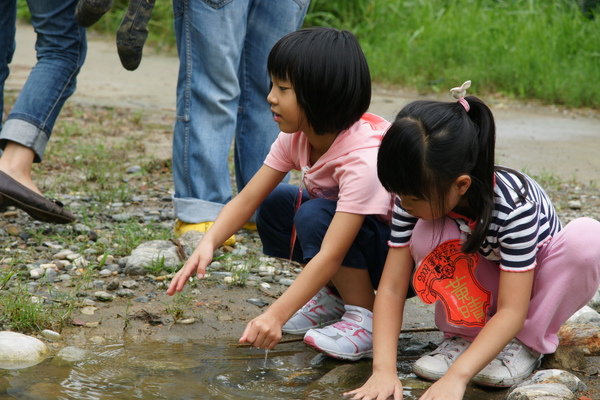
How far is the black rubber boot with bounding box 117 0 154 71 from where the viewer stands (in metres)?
2.82

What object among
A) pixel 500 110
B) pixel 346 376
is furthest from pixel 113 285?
pixel 500 110

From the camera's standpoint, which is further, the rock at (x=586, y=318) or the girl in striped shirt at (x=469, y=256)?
the rock at (x=586, y=318)

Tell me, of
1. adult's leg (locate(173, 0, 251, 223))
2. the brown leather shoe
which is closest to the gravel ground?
the brown leather shoe

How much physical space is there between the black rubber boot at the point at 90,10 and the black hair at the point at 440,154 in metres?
1.55

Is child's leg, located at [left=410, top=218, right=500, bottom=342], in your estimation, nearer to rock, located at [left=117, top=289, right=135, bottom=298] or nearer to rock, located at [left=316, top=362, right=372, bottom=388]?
rock, located at [left=316, top=362, right=372, bottom=388]

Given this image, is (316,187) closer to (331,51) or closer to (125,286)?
(331,51)

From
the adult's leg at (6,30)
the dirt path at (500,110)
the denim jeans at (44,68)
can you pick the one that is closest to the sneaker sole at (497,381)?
the denim jeans at (44,68)

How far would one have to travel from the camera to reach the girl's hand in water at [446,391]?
5.89ft

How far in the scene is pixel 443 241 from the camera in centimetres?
202

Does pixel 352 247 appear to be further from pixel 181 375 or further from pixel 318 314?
pixel 181 375

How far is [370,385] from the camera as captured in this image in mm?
→ 1899

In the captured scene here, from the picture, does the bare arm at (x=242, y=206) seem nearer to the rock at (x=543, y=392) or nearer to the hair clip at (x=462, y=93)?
the hair clip at (x=462, y=93)

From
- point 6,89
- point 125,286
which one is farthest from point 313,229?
point 6,89

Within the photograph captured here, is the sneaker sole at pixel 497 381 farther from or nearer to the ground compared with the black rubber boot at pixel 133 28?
nearer to the ground
